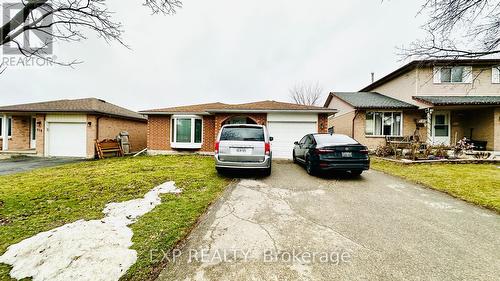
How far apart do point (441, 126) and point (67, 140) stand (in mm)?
26413

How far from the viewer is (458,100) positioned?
13.5 meters

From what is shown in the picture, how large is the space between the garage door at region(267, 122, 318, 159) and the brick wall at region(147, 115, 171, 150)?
22.1 ft

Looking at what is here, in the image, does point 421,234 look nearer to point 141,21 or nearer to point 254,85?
point 141,21

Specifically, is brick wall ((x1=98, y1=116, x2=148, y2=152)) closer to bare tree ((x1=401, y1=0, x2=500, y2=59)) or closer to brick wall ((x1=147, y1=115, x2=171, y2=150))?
brick wall ((x1=147, y1=115, x2=171, y2=150))

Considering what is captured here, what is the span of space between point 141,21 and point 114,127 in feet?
37.5

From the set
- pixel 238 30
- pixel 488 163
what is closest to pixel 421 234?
pixel 488 163

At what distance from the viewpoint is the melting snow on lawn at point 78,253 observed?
230 centimetres

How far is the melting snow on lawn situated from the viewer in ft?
7.55

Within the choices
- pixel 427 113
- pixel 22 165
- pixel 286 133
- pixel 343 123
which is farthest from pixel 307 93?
pixel 22 165

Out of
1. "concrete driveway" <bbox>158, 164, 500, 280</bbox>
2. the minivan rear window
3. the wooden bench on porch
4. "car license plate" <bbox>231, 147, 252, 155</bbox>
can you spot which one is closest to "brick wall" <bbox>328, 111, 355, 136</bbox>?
"concrete driveway" <bbox>158, 164, 500, 280</bbox>

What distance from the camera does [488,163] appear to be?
10445 mm

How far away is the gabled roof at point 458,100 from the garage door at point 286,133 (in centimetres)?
826

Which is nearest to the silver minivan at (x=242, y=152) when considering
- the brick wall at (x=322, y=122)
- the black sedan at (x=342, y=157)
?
the black sedan at (x=342, y=157)

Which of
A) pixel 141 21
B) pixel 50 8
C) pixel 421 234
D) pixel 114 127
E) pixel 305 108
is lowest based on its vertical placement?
pixel 421 234
